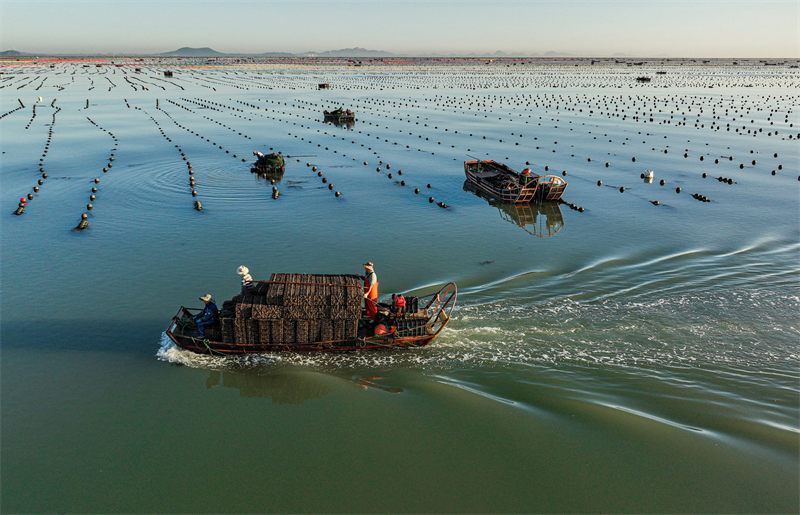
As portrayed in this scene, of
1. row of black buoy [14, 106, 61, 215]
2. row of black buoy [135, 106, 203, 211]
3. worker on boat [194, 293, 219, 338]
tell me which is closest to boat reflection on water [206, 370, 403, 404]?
worker on boat [194, 293, 219, 338]

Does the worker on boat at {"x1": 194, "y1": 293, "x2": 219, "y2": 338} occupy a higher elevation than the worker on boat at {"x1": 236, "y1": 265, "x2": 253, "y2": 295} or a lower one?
lower

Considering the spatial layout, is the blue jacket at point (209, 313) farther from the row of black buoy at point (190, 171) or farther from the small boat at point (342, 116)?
the small boat at point (342, 116)

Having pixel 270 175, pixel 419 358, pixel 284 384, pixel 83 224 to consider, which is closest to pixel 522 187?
pixel 270 175

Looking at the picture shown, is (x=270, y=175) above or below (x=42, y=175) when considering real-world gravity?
above

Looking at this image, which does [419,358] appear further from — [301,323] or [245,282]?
[245,282]

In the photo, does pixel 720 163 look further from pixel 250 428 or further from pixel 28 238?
pixel 28 238

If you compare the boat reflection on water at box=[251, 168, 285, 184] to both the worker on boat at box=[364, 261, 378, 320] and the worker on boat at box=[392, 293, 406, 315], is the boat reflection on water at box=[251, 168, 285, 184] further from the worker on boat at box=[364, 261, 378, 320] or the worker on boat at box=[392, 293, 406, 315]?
the worker on boat at box=[392, 293, 406, 315]

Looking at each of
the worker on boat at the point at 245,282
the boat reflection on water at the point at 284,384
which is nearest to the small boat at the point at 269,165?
the worker on boat at the point at 245,282
